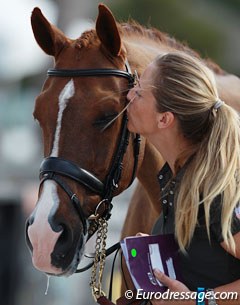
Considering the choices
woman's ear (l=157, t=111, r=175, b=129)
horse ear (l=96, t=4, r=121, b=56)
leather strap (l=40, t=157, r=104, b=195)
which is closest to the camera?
woman's ear (l=157, t=111, r=175, b=129)

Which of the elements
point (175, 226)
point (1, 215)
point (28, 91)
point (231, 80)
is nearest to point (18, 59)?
point (28, 91)

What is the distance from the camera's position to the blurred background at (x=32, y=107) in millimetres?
12156

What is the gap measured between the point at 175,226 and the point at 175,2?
1965cm

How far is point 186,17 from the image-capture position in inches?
856

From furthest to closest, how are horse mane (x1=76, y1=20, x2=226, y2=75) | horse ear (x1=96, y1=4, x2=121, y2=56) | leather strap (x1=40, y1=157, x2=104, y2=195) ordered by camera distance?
horse mane (x1=76, y1=20, x2=226, y2=75), horse ear (x1=96, y1=4, x2=121, y2=56), leather strap (x1=40, y1=157, x2=104, y2=195)

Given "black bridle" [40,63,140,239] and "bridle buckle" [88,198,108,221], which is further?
"bridle buckle" [88,198,108,221]

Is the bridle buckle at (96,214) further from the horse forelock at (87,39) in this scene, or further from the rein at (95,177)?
the horse forelock at (87,39)

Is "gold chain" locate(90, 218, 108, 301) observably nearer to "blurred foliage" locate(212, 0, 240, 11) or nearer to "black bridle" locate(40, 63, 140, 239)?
"black bridle" locate(40, 63, 140, 239)

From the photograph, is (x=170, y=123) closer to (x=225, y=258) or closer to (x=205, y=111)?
(x=205, y=111)

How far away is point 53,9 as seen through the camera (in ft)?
71.7

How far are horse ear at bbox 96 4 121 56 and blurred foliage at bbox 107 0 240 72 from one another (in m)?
16.3

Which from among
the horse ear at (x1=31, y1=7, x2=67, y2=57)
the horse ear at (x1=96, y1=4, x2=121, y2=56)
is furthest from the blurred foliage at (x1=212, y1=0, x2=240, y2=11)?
the horse ear at (x1=96, y1=4, x2=121, y2=56)

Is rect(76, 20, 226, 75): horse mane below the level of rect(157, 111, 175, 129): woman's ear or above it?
above

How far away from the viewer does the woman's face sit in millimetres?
3518
